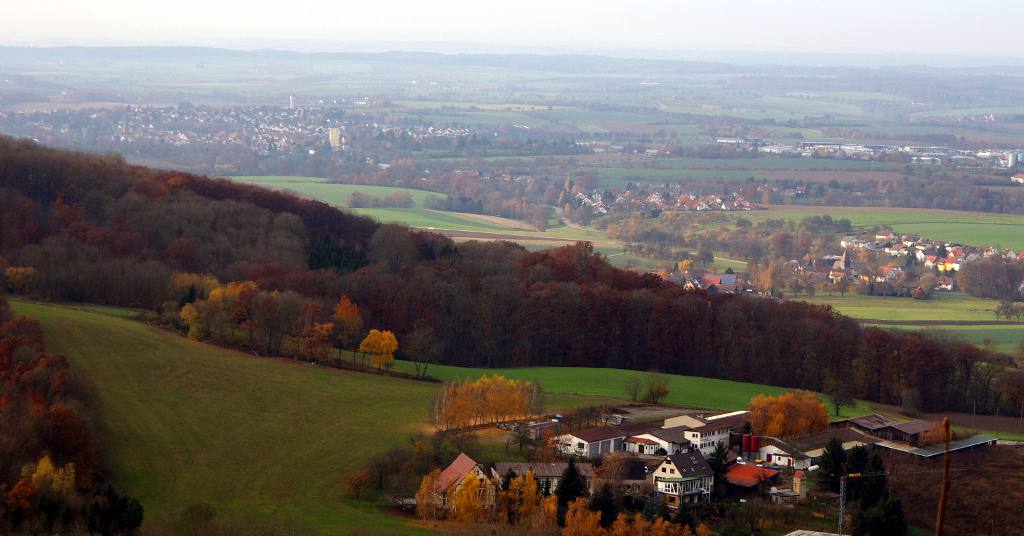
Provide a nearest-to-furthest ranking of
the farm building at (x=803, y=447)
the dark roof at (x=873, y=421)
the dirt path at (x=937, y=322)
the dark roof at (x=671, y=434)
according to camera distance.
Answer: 1. the farm building at (x=803, y=447)
2. the dark roof at (x=671, y=434)
3. the dark roof at (x=873, y=421)
4. the dirt path at (x=937, y=322)

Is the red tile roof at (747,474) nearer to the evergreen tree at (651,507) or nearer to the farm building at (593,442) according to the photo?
the evergreen tree at (651,507)

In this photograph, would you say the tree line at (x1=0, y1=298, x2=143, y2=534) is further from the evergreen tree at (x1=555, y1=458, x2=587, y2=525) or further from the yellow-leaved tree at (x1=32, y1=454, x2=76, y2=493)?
the evergreen tree at (x1=555, y1=458, x2=587, y2=525)

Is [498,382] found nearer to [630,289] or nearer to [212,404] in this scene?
[212,404]

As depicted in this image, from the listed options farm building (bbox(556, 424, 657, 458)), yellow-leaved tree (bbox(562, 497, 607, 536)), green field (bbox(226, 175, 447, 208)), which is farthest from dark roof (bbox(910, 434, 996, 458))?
green field (bbox(226, 175, 447, 208))

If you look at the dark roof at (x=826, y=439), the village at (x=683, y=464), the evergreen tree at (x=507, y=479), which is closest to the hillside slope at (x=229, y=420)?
the village at (x=683, y=464)

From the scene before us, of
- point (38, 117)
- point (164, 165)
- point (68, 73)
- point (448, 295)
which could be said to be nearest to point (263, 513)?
point (448, 295)

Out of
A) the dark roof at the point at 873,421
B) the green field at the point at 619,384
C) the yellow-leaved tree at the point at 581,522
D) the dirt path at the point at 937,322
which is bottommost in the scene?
the dirt path at the point at 937,322
